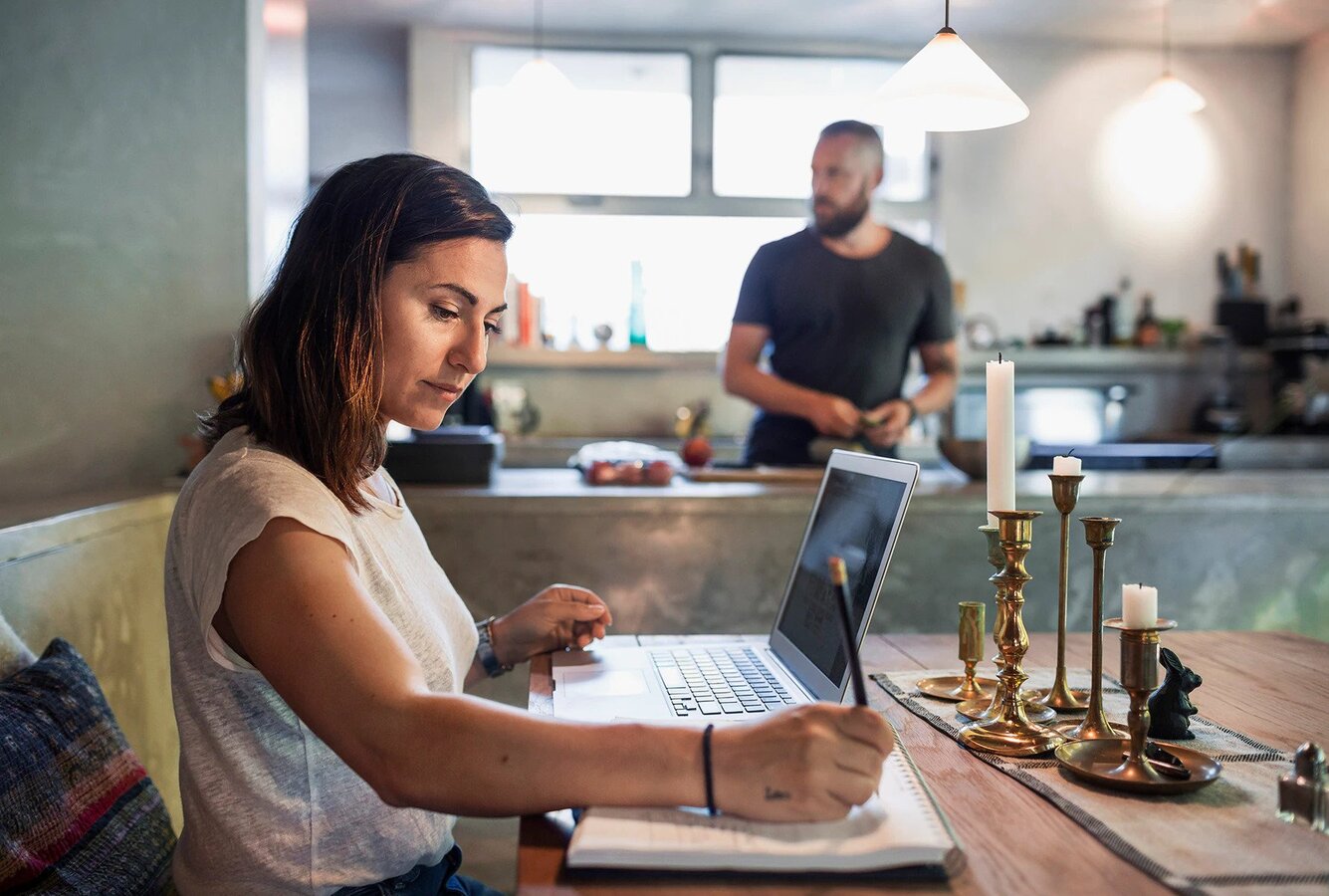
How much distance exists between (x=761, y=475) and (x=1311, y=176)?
171 inches

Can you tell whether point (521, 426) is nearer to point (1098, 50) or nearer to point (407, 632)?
point (1098, 50)

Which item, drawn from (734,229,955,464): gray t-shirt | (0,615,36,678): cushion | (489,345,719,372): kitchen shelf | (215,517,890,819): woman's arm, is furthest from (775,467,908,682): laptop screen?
(489,345,719,372): kitchen shelf

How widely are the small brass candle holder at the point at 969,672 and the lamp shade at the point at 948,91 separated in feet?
2.59

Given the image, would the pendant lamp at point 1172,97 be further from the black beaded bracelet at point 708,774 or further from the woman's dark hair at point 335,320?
the black beaded bracelet at point 708,774

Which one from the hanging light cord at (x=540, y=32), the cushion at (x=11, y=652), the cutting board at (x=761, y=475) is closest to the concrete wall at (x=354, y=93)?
the hanging light cord at (x=540, y=32)

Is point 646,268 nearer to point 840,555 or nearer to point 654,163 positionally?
point 654,163

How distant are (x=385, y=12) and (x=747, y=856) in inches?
194

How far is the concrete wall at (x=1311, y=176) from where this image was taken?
205 inches

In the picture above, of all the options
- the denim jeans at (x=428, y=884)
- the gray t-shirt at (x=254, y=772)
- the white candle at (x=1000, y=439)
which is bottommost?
the denim jeans at (x=428, y=884)

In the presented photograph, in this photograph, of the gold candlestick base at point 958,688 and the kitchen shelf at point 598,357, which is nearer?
the gold candlestick base at point 958,688

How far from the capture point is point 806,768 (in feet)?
2.38

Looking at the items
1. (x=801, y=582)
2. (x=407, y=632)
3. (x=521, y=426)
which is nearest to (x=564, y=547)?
(x=801, y=582)

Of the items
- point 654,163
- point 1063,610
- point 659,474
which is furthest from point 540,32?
point 1063,610

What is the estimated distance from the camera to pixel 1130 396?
5383 mm
